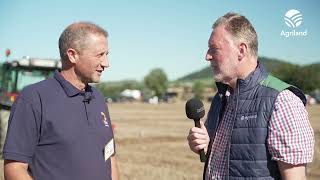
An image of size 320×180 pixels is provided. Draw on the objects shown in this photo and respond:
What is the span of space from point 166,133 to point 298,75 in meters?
79.5

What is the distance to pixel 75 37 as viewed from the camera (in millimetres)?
2998

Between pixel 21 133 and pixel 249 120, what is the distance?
1.31 meters

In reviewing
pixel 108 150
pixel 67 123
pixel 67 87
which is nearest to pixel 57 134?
pixel 67 123

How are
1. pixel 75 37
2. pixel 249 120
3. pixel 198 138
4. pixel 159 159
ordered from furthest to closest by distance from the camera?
pixel 159 159
pixel 75 37
pixel 198 138
pixel 249 120

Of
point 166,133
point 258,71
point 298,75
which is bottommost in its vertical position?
point 298,75

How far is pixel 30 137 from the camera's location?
2.78 metres

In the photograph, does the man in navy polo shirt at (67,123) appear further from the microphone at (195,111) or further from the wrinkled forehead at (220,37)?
the wrinkled forehead at (220,37)

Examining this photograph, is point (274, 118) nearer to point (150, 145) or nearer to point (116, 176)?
point (116, 176)

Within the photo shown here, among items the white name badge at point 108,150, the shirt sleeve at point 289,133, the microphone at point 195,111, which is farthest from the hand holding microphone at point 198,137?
the white name badge at point 108,150

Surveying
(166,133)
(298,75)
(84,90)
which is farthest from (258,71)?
(298,75)

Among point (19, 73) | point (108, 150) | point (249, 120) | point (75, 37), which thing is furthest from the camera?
point (19, 73)

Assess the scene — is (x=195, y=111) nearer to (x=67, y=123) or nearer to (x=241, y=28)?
(x=241, y=28)

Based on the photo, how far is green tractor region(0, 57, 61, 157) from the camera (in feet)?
43.1

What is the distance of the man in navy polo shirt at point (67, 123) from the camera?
2.78 meters
